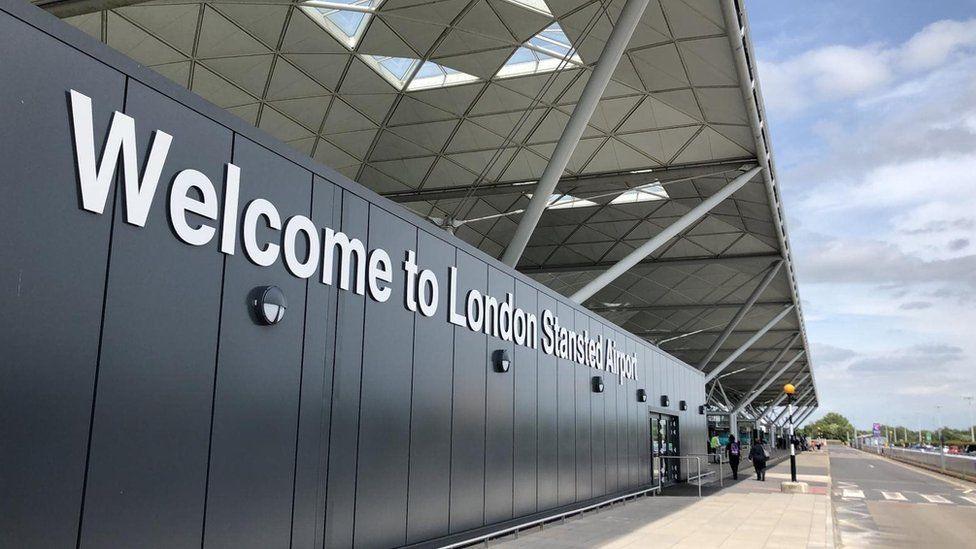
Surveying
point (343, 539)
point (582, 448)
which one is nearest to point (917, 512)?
point (582, 448)

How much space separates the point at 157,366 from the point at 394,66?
1765cm

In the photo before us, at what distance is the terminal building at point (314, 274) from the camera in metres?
5.20

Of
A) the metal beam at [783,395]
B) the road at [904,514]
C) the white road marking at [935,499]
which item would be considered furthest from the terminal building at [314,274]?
the metal beam at [783,395]

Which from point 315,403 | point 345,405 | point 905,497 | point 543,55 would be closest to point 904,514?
point 905,497

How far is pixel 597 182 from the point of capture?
92.2ft

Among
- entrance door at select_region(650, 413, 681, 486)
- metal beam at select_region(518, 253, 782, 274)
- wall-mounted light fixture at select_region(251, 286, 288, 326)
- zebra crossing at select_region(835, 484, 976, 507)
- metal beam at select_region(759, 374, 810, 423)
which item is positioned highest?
metal beam at select_region(518, 253, 782, 274)

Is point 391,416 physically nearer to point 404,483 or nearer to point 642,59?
point 404,483

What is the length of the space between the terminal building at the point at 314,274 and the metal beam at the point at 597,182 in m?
0.28

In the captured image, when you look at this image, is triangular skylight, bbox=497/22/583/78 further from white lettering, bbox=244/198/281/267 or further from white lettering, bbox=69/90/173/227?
white lettering, bbox=69/90/173/227

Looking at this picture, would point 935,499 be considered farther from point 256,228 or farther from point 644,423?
point 256,228

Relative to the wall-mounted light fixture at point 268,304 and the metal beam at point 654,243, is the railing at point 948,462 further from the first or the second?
the wall-mounted light fixture at point 268,304

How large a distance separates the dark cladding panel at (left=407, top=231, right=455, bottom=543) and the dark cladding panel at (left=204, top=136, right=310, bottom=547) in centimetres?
255

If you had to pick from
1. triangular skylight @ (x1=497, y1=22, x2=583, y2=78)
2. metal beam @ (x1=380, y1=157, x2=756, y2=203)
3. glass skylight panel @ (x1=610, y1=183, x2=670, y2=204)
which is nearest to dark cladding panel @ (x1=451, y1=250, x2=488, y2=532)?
triangular skylight @ (x1=497, y1=22, x2=583, y2=78)

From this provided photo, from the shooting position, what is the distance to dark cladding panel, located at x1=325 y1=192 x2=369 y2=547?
8078 millimetres
